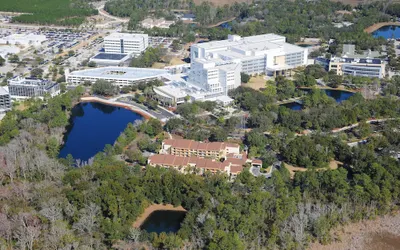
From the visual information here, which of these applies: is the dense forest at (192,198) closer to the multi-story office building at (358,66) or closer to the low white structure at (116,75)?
the low white structure at (116,75)

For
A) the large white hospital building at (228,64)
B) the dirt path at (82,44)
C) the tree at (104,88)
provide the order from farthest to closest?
the dirt path at (82,44) → the tree at (104,88) → the large white hospital building at (228,64)

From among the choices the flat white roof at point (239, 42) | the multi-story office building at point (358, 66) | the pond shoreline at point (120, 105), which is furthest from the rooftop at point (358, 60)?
the pond shoreline at point (120, 105)

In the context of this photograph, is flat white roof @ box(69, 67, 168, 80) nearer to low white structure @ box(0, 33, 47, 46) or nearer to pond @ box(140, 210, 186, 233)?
low white structure @ box(0, 33, 47, 46)

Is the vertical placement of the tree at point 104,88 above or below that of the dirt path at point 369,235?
above

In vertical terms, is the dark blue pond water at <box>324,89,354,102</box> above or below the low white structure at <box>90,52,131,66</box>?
below

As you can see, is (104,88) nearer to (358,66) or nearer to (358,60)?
(358,66)

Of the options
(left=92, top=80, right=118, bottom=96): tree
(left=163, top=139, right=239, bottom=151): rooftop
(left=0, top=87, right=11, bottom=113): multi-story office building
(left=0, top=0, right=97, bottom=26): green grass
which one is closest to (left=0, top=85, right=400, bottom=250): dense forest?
(left=163, top=139, right=239, bottom=151): rooftop
